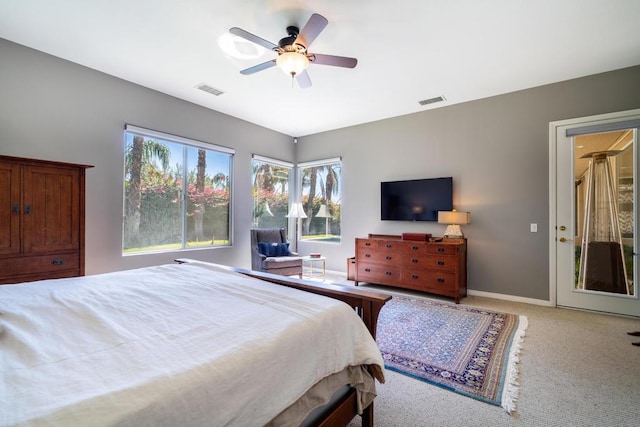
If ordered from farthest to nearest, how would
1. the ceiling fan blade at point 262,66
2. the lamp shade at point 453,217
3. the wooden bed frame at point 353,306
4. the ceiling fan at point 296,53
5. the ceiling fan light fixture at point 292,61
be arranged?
the lamp shade at point 453,217
the ceiling fan blade at point 262,66
the ceiling fan light fixture at point 292,61
the ceiling fan at point 296,53
the wooden bed frame at point 353,306

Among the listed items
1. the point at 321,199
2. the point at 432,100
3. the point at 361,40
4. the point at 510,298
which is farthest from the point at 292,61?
the point at 510,298

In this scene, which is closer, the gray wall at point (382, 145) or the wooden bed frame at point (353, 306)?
the wooden bed frame at point (353, 306)

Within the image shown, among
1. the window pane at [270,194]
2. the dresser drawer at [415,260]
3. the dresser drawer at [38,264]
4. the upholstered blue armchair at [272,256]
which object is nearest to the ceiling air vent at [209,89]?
the window pane at [270,194]

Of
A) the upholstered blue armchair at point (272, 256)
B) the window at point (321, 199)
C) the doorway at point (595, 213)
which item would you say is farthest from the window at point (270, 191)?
the doorway at point (595, 213)

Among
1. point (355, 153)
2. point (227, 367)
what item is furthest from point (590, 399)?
point (355, 153)

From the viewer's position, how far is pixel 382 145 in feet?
16.6

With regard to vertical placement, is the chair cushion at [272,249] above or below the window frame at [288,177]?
below

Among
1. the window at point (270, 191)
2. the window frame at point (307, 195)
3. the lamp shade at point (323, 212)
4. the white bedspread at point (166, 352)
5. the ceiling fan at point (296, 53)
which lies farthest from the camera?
the lamp shade at point (323, 212)

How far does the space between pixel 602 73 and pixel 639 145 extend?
3.13ft

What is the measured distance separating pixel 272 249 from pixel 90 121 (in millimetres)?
2868

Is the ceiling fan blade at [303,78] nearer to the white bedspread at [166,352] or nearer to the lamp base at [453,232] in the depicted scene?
the white bedspread at [166,352]

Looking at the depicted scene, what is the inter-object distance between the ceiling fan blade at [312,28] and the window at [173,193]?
2.70m

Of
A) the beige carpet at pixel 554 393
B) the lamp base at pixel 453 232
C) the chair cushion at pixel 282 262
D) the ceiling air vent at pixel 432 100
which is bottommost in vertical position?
the beige carpet at pixel 554 393

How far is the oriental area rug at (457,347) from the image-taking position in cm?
199
